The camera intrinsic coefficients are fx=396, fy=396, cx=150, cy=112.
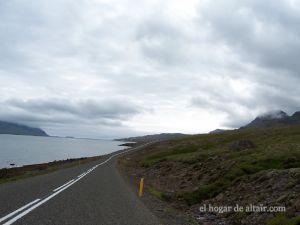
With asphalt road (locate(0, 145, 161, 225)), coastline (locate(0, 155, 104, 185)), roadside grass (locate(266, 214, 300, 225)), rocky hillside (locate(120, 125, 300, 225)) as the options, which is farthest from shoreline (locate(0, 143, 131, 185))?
roadside grass (locate(266, 214, 300, 225))

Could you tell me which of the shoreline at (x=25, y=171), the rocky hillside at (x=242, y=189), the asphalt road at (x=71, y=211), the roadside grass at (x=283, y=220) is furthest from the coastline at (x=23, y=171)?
the roadside grass at (x=283, y=220)

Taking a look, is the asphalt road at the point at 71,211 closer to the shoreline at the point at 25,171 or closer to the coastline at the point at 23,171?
the shoreline at the point at 25,171

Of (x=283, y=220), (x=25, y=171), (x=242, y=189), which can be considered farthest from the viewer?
(x=25, y=171)

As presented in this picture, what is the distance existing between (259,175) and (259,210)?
6234 millimetres

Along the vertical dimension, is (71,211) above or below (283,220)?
below

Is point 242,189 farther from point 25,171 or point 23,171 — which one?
point 23,171

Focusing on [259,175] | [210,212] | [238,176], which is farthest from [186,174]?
[210,212]

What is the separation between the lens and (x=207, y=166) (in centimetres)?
3384

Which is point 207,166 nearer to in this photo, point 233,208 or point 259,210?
point 233,208

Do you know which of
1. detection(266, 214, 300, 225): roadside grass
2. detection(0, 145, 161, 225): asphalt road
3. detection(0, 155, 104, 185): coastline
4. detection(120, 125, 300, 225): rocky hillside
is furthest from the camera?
detection(0, 155, 104, 185): coastline

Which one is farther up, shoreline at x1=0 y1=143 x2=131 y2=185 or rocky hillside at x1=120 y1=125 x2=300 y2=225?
rocky hillside at x1=120 y1=125 x2=300 y2=225

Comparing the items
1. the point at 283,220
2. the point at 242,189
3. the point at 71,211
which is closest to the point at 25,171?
the point at 242,189

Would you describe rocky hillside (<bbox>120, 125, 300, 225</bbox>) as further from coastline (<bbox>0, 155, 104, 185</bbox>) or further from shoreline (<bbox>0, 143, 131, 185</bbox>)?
shoreline (<bbox>0, 143, 131, 185</bbox>)

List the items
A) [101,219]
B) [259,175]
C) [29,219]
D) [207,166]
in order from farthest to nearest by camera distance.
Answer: [207,166], [259,175], [101,219], [29,219]
